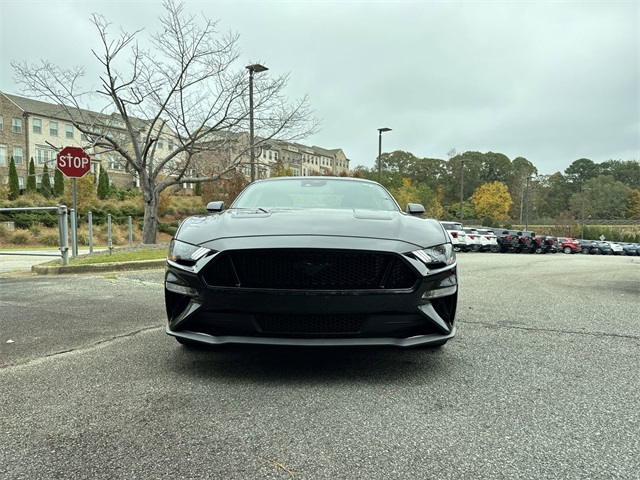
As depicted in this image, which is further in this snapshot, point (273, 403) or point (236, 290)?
point (236, 290)

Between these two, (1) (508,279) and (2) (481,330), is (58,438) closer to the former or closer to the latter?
(2) (481,330)

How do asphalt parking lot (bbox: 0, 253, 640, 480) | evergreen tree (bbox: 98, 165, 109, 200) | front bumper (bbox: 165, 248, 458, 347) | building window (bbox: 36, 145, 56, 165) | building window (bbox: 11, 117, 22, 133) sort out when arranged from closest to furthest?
asphalt parking lot (bbox: 0, 253, 640, 480)
front bumper (bbox: 165, 248, 458, 347)
evergreen tree (bbox: 98, 165, 109, 200)
building window (bbox: 11, 117, 22, 133)
building window (bbox: 36, 145, 56, 165)

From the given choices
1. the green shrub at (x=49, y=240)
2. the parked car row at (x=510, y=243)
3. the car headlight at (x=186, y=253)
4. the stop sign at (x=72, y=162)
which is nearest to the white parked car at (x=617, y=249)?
the parked car row at (x=510, y=243)

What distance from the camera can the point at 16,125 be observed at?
4744cm

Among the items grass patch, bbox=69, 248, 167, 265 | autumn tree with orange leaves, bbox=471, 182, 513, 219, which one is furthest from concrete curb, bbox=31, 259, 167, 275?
autumn tree with orange leaves, bbox=471, 182, 513, 219

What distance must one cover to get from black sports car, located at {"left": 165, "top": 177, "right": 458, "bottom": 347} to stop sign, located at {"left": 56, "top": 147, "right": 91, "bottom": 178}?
850 cm

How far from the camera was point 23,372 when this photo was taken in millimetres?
3059

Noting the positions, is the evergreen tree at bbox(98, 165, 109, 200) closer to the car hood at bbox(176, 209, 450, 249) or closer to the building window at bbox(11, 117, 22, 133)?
the building window at bbox(11, 117, 22, 133)

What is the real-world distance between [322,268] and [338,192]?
6.10ft

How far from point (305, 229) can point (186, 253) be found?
758 mm

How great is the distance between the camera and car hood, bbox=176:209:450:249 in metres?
2.90

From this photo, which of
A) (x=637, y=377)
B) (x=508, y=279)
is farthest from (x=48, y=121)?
(x=637, y=377)

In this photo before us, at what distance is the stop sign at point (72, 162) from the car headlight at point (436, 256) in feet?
30.0

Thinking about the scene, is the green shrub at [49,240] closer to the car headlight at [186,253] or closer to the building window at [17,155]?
the car headlight at [186,253]
